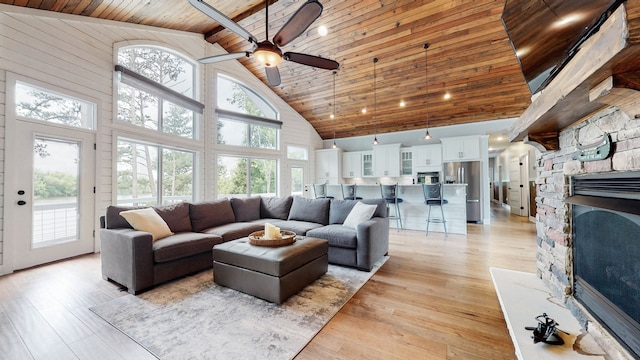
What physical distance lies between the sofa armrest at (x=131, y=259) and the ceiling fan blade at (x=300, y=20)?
2.46m

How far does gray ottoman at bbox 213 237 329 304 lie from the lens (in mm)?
2131

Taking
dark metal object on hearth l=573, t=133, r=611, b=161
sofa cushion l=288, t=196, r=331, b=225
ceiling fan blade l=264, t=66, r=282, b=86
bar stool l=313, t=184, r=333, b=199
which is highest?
ceiling fan blade l=264, t=66, r=282, b=86

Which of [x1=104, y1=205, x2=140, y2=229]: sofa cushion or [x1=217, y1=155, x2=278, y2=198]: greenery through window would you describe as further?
[x1=217, y1=155, x2=278, y2=198]: greenery through window

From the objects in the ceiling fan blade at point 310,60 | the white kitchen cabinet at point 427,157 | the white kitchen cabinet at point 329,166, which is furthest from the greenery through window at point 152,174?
the white kitchen cabinet at point 427,157

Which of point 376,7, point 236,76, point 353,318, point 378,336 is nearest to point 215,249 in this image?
point 353,318

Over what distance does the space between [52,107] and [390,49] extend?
5.35m

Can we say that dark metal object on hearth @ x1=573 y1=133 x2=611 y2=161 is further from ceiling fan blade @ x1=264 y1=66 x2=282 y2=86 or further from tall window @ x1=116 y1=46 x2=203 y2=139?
tall window @ x1=116 y1=46 x2=203 y2=139

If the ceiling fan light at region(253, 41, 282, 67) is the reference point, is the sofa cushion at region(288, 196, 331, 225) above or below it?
below

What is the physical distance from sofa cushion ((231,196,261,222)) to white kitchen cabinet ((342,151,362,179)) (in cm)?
418

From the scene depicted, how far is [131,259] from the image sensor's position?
2312mm

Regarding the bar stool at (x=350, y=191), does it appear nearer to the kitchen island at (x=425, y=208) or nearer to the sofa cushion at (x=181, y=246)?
the kitchen island at (x=425, y=208)

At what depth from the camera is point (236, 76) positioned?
588cm

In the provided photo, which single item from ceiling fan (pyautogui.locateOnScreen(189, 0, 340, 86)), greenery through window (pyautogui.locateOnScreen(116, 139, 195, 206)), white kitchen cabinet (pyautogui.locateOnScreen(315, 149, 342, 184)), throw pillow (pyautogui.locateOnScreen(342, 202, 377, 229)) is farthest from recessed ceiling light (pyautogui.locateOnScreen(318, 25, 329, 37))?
white kitchen cabinet (pyautogui.locateOnScreen(315, 149, 342, 184))

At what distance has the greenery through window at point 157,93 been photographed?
412 centimetres
